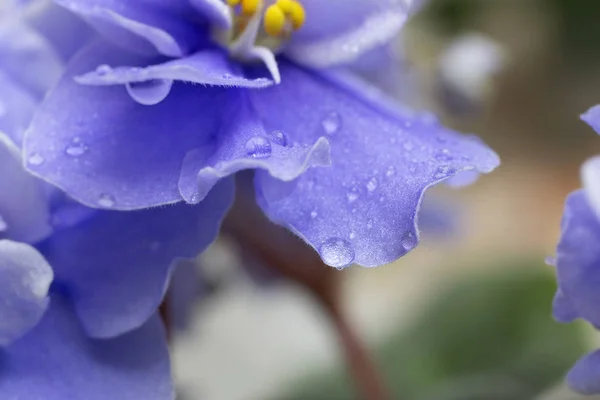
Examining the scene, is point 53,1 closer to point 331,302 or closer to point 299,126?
point 299,126

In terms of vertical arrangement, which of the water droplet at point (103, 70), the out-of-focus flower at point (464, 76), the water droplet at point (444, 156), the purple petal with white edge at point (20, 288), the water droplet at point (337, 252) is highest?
the water droplet at point (444, 156)

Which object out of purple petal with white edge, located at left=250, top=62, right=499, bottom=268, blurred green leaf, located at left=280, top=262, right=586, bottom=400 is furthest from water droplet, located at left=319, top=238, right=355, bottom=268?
blurred green leaf, located at left=280, top=262, right=586, bottom=400

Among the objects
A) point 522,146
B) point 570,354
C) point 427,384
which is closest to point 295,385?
point 427,384

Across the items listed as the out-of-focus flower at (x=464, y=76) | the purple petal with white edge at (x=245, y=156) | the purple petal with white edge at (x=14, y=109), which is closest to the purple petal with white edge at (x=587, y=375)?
the purple petal with white edge at (x=245, y=156)

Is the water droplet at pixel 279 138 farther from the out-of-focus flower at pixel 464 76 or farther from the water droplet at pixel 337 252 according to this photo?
the out-of-focus flower at pixel 464 76

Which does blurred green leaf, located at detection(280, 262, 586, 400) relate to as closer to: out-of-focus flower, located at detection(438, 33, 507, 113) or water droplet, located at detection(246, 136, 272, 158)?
out-of-focus flower, located at detection(438, 33, 507, 113)

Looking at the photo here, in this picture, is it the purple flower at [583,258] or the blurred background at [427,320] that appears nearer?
the purple flower at [583,258]

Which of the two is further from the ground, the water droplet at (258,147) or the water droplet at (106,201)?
the water droplet at (258,147)

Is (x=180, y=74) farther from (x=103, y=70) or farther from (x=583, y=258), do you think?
(x=583, y=258)
